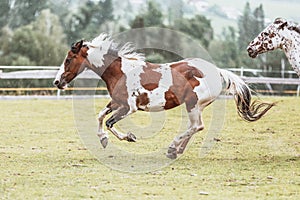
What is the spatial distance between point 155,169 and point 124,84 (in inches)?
51.7

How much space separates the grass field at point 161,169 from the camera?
6.84m

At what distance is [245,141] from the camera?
11.5 meters

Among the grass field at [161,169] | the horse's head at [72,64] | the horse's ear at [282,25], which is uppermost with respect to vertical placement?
the horse's ear at [282,25]

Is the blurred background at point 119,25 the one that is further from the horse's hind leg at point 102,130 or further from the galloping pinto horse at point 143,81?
the horse's hind leg at point 102,130

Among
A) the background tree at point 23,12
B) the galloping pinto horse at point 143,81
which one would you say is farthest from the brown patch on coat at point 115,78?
the background tree at point 23,12

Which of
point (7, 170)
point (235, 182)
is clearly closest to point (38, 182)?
point (7, 170)

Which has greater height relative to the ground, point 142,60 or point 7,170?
point 142,60

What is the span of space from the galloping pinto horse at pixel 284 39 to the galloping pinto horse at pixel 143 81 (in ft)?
2.38

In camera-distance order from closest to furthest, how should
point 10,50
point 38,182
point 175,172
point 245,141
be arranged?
point 38,182 → point 175,172 → point 245,141 → point 10,50

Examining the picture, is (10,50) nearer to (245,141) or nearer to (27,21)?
(27,21)

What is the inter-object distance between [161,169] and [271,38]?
2533 mm

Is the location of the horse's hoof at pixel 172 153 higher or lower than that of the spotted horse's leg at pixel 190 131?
lower

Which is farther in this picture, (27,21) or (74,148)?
(27,21)

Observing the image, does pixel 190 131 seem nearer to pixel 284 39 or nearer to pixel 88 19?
pixel 284 39
